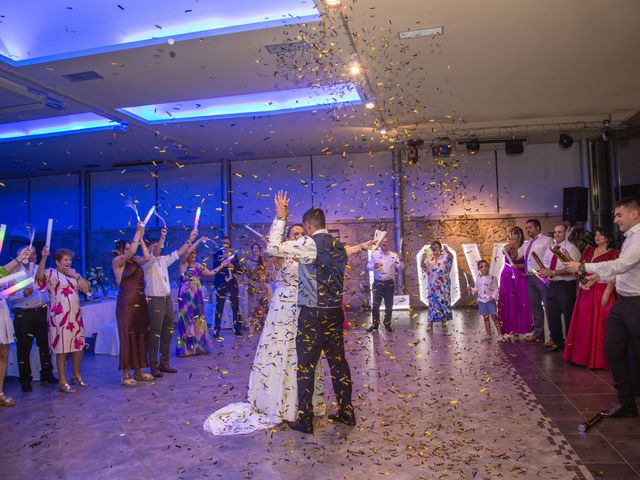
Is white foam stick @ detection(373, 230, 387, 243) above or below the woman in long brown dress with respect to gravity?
above

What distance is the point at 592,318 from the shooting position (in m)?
5.72

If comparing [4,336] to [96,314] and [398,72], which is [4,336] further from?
[398,72]

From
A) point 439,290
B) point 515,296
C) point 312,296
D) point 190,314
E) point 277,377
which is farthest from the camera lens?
point 439,290

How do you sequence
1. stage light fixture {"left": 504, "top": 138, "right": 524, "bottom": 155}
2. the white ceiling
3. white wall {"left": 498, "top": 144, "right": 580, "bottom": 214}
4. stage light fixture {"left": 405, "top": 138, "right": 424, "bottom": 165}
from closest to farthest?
the white ceiling, stage light fixture {"left": 405, "top": 138, "right": 424, "bottom": 165}, stage light fixture {"left": 504, "top": 138, "right": 524, "bottom": 155}, white wall {"left": 498, "top": 144, "right": 580, "bottom": 214}

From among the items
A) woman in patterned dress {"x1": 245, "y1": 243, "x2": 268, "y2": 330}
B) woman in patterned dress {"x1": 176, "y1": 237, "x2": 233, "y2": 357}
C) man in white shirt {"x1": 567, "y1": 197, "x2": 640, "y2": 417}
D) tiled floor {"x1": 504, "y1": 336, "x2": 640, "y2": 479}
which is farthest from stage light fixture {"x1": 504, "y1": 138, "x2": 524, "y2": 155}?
man in white shirt {"x1": 567, "y1": 197, "x2": 640, "y2": 417}

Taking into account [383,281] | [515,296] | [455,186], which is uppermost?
[455,186]

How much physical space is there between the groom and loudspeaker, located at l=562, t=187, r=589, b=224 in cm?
850

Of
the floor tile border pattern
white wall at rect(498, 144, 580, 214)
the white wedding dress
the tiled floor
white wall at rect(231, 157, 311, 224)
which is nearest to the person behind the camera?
the floor tile border pattern

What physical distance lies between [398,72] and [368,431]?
462cm

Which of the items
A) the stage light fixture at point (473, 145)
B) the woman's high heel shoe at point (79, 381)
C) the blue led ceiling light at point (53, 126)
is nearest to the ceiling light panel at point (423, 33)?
the woman's high heel shoe at point (79, 381)

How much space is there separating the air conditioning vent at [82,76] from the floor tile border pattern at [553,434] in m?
5.98

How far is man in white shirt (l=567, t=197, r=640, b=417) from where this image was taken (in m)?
3.86

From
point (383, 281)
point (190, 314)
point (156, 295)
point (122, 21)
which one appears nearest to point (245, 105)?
point (122, 21)

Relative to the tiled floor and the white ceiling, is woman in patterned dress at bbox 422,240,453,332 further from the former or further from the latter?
the white ceiling
